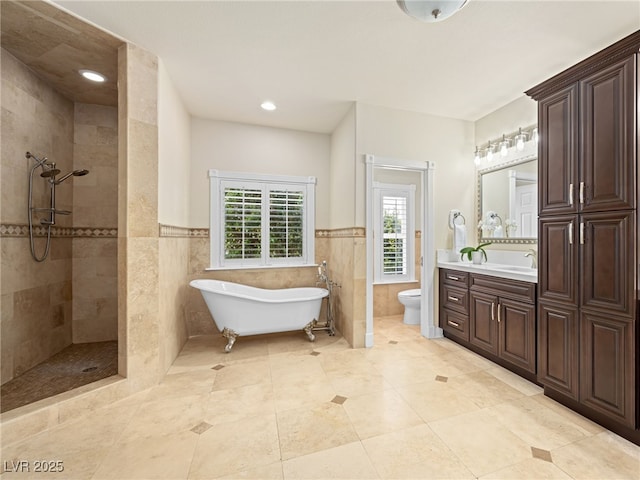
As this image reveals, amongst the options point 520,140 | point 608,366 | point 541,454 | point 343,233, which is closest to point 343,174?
point 343,233

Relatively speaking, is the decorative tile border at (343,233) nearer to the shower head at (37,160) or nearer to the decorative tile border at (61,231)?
the decorative tile border at (61,231)

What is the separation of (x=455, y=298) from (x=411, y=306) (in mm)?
854

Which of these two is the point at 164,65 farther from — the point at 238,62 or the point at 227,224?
the point at 227,224

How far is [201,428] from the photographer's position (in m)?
1.73

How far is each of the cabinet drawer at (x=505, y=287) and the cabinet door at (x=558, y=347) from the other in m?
0.14

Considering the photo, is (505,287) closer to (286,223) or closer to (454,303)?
(454,303)

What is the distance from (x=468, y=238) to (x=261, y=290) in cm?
269

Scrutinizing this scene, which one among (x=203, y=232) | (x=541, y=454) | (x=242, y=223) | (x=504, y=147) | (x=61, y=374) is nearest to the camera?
(x=541, y=454)

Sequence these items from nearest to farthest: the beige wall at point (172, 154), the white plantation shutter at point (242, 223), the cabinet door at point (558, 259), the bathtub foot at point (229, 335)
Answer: the cabinet door at point (558, 259), the beige wall at point (172, 154), the bathtub foot at point (229, 335), the white plantation shutter at point (242, 223)

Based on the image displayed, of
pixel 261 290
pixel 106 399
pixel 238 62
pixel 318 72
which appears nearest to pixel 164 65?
pixel 238 62

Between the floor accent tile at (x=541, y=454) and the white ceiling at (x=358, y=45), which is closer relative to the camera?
the floor accent tile at (x=541, y=454)

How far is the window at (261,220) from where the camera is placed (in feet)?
11.5

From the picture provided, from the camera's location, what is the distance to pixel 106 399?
1.98 meters

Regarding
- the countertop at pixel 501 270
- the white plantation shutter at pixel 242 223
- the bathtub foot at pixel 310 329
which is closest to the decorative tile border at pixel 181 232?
the white plantation shutter at pixel 242 223
